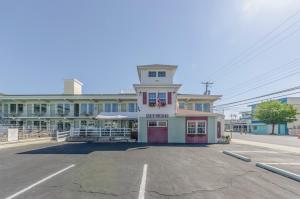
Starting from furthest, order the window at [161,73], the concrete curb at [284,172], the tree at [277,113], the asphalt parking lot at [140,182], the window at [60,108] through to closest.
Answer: the tree at [277,113] → the window at [60,108] → the window at [161,73] → the concrete curb at [284,172] → the asphalt parking lot at [140,182]

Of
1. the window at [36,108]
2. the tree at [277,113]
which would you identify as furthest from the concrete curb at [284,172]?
the tree at [277,113]

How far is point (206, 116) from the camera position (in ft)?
74.0

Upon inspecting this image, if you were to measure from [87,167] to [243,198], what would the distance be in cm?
656

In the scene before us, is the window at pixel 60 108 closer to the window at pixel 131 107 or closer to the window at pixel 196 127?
the window at pixel 131 107

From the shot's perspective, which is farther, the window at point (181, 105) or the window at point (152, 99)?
the window at point (181, 105)

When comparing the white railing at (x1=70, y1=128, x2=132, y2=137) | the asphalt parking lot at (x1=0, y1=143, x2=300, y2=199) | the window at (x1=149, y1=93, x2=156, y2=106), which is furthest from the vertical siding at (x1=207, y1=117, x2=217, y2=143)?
the asphalt parking lot at (x1=0, y1=143, x2=300, y2=199)

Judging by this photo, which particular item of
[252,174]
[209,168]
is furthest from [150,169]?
[252,174]

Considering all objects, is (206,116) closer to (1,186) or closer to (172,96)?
(172,96)

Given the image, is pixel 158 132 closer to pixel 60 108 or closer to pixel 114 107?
pixel 114 107

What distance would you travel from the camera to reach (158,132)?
2294cm

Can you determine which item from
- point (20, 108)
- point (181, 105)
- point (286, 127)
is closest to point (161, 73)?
point (181, 105)

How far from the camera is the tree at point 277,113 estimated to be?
1918 inches

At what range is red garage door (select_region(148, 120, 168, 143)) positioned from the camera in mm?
22859

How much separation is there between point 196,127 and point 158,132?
13.6 ft
